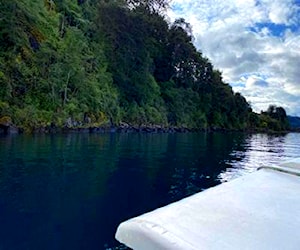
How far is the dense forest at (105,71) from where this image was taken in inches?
944

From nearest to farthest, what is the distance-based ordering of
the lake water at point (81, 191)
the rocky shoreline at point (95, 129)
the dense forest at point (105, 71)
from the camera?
the lake water at point (81, 191)
the rocky shoreline at point (95, 129)
the dense forest at point (105, 71)

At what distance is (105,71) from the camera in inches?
1388

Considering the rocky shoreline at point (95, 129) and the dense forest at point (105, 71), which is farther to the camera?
the dense forest at point (105, 71)

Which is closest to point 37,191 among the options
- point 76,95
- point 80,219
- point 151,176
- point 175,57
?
point 80,219

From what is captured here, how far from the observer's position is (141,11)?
38.6 meters

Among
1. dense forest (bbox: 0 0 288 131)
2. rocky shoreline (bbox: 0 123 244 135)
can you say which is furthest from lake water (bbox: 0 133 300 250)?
dense forest (bbox: 0 0 288 131)

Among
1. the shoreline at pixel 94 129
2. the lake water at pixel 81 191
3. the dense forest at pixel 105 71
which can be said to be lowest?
the lake water at pixel 81 191

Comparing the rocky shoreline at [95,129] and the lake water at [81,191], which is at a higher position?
the rocky shoreline at [95,129]

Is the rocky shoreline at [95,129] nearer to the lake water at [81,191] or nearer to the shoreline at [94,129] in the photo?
the shoreline at [94,129]

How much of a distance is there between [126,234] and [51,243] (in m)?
3.77

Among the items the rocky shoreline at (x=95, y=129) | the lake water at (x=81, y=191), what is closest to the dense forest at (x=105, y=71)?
the rocky shoreline at (x=95, y=129)

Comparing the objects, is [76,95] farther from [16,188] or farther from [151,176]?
[16,188]

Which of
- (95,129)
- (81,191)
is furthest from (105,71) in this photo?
(81,191)

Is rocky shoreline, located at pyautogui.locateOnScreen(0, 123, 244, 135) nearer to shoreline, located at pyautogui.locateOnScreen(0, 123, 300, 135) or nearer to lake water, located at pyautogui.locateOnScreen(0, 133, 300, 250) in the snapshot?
shoreline, located at pyautogui.locateOnScreen(0, 123, 300, 135)
